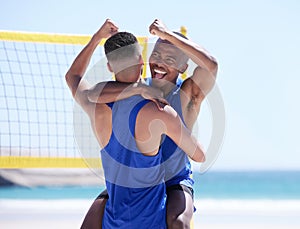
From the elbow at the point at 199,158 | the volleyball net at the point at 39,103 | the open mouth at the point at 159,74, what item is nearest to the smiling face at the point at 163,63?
the open mouth at the point at 159,74

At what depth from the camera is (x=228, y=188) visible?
30484mm

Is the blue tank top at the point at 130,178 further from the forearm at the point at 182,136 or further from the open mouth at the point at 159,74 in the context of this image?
the open mouth at the point at 159,74

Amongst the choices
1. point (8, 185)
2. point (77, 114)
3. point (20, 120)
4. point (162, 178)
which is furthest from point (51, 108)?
point (8, 185)

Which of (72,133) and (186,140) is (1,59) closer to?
(72,133)

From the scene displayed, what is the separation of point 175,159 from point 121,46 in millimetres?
708

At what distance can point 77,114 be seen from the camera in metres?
5.14

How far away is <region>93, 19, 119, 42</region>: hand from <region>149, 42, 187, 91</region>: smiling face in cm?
30

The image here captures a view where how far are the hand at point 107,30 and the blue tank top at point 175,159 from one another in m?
0.37

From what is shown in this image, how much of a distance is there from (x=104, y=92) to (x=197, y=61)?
1.82 feet

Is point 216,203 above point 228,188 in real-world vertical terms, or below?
above

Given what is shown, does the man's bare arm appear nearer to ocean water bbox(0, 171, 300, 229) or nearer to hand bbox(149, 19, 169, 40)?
hand bbox(149, 19, 169, 40)

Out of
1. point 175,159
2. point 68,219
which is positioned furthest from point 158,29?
point 68,219

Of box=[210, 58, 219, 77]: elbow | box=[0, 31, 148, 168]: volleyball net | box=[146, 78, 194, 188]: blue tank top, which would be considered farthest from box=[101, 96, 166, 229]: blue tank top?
box=[0, 31, 148, 168]: volleyball net

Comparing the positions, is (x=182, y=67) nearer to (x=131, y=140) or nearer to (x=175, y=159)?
(x=175, y=159)
